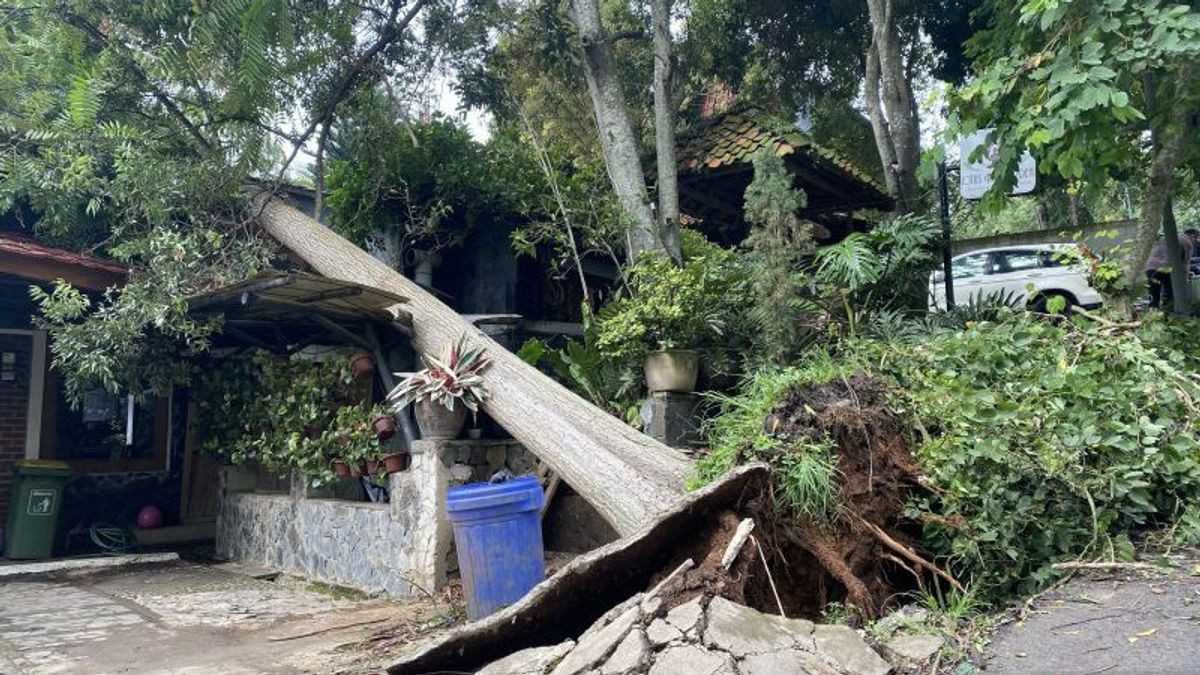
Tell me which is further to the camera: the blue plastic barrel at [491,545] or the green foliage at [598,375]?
the green foliage at [598,375]

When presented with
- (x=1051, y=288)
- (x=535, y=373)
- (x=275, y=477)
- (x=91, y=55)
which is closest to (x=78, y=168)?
(x=91, y=55)

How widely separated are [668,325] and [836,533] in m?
2.55

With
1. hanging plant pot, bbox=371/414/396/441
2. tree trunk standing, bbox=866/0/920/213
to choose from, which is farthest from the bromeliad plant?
tree trunk standing, bbox=866/0/920/213

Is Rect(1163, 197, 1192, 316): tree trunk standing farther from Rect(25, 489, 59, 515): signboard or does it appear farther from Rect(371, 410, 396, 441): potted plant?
Rect(25, 489, 59, 515): signboard

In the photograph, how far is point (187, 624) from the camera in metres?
5.95

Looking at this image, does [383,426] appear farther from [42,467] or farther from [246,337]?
[42,467]

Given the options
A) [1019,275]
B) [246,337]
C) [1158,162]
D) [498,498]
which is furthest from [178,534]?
[1019,275]

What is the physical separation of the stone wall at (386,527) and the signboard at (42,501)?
6.28 feet

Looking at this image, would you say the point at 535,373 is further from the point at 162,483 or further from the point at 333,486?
the point at 162,483

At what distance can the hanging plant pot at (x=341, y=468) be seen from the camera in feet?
23.9

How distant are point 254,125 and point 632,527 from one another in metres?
6.67

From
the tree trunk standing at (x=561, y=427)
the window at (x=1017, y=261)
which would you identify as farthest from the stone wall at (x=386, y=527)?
the window at (x=1017, y=261)

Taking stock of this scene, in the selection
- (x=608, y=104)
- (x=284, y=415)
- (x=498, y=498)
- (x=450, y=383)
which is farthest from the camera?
(x=608, y=104)

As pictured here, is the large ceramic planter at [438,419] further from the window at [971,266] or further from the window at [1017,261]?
the window at [1017,261]
